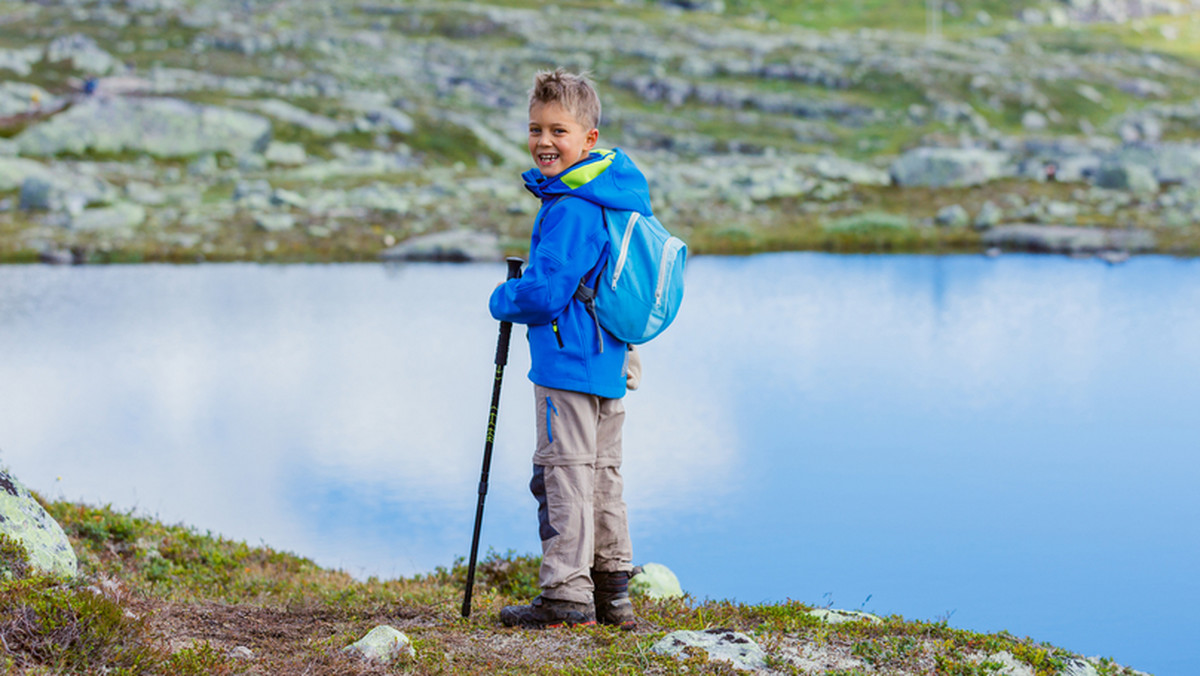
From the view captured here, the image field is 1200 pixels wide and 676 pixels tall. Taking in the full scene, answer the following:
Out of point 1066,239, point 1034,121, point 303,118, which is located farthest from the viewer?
point 1034,121

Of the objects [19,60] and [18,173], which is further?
[19,60]

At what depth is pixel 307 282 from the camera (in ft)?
110

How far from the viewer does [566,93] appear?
7.05m

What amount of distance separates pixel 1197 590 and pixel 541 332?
8.78 meters

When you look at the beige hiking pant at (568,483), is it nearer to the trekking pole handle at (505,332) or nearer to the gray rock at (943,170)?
the trekking pole handle at (505,332)

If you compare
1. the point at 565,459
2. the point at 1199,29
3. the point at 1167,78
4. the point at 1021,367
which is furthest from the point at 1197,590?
the point at 1199,29

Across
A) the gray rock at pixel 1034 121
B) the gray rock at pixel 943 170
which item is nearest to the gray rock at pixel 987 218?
the gray rock at pixel 943 170

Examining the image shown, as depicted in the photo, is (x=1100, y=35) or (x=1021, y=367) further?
(x=1100, y=35)

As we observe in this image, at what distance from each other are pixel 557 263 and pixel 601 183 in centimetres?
62

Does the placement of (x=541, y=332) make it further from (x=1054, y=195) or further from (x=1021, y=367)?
(x=1054, y=195)

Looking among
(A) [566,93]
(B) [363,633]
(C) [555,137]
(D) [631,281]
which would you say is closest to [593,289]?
(D) [631,281]

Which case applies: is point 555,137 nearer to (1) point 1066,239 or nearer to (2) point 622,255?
(2) point 622,255

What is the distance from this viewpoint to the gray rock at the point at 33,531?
742 centimetres

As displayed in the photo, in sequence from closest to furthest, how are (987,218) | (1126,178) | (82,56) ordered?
(987,218) < (1126,178) < (82,56)
